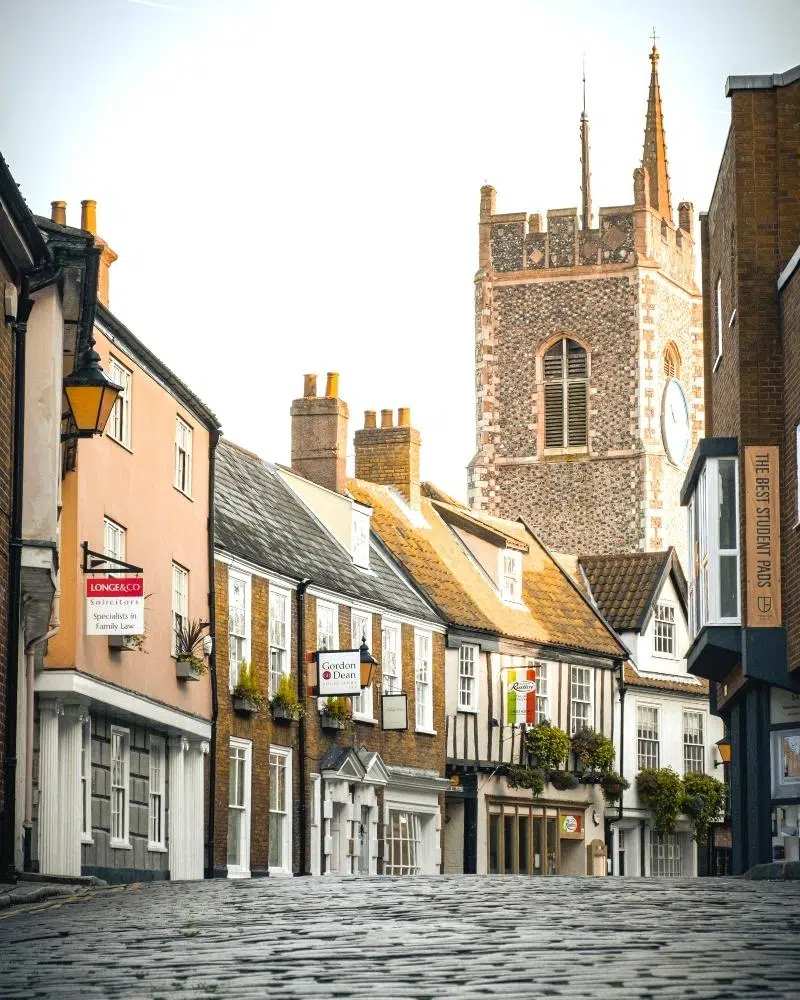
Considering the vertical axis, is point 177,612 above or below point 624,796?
above

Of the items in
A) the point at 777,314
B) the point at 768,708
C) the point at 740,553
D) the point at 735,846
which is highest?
the point at 777,314

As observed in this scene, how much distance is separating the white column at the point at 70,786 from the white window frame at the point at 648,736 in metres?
23.8

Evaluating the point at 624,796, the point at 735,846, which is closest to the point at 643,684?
the point at 624,796

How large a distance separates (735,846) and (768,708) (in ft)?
7.46

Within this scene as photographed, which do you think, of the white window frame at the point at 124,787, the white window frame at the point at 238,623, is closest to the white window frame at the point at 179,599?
the white window frame at the point at 124,787

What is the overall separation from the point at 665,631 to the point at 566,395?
2161 centimetres

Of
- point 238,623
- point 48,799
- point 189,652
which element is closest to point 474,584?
point 238,623

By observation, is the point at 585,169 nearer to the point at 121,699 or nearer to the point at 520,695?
the point at 520,695

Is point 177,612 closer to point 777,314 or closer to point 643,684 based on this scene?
point 777,314

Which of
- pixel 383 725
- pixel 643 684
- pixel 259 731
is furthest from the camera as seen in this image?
pixel 643 684

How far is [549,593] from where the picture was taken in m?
46.4

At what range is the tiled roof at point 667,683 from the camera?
4584cm

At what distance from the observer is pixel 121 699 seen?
24.6 meters

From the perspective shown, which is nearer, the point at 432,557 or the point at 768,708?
the point at 768,708
